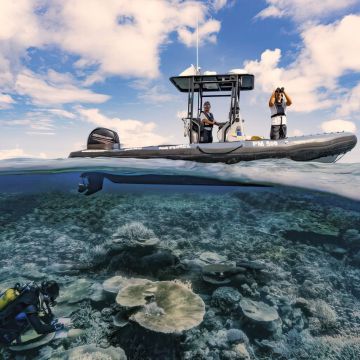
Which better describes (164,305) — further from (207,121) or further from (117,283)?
(207,121)

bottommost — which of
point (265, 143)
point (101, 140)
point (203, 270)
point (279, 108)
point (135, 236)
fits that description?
point (203, 270)

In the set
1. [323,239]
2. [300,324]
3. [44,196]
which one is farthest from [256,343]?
[44,196]

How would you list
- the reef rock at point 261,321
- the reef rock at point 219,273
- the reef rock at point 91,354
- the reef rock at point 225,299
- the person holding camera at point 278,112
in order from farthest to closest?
the person holding camera at point 278,112
the reef rock at point 219,273
the reef rock at point 225,299
the reef rock at point 261,321
the reef rock at point 91,354

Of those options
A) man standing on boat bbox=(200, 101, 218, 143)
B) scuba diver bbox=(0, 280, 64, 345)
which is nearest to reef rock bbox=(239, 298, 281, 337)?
scuba diver bbox=(0, 280, 64, 345)

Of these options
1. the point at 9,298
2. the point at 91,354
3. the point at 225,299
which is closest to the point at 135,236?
the point at 225,299

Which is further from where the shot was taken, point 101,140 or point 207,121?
point 207,121

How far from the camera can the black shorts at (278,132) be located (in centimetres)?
869

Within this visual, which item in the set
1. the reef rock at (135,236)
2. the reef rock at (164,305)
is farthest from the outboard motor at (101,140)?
the reef rock at (164,305)

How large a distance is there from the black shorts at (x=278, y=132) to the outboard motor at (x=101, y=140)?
16.4 feet

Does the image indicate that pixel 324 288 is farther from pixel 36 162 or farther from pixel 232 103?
pixel 36 162

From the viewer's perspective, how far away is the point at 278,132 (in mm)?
8734

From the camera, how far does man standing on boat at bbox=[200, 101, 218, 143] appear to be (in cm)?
926

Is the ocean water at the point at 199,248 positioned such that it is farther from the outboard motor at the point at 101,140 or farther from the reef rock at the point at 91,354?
the outboard motor at the point at 101,140

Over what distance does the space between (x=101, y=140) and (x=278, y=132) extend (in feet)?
18.6
